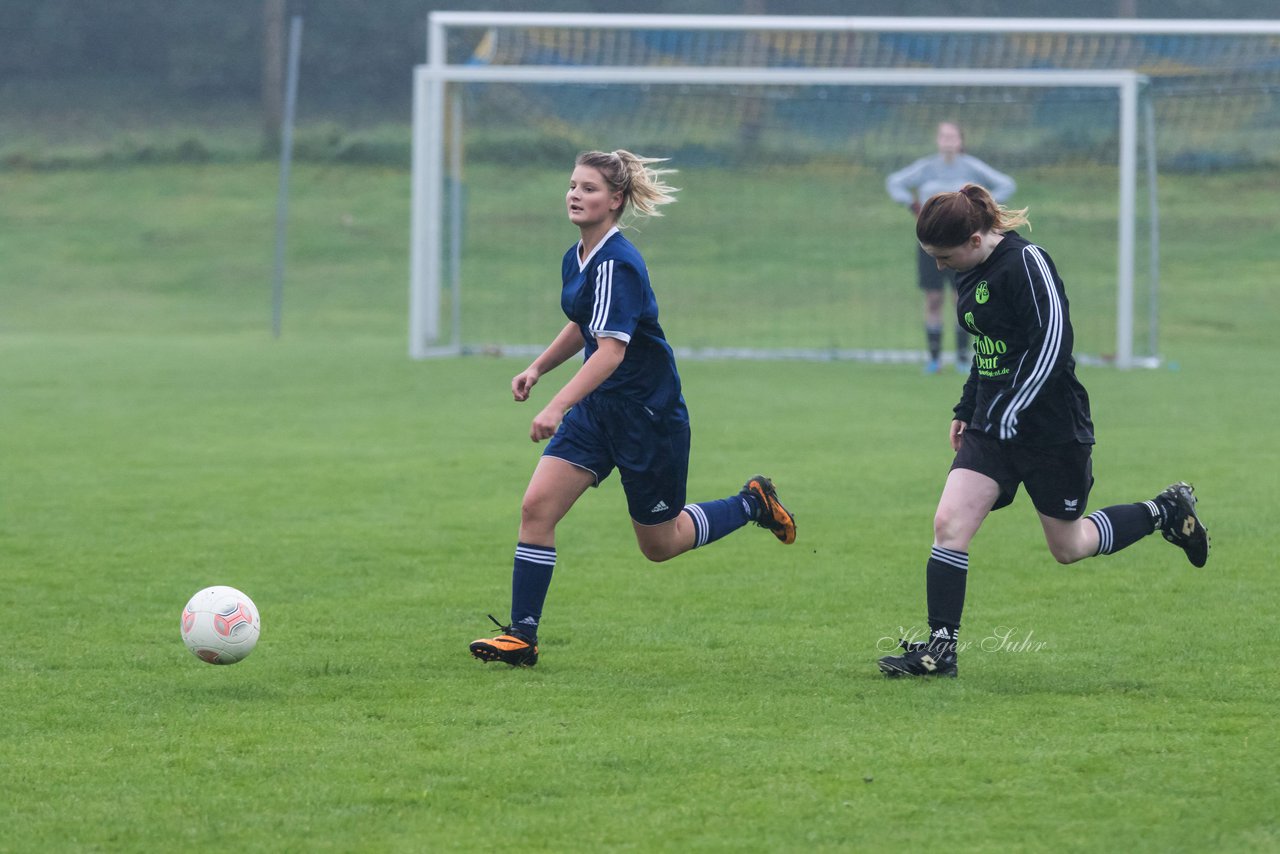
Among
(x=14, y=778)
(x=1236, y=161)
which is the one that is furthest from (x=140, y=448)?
(x=1236, y=161)

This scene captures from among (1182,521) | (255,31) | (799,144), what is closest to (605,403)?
(1182,521)

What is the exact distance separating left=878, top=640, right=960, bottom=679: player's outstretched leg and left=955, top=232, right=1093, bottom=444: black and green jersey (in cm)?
67

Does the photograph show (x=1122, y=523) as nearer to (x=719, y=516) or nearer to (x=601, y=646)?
(x=719, y=516)

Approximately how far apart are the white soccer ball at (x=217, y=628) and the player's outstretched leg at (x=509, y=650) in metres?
0.69

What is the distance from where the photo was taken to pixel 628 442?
5809 mm

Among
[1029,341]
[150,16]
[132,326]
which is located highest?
[150,16]

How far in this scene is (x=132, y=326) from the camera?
22.8m

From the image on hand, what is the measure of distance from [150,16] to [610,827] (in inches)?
1417

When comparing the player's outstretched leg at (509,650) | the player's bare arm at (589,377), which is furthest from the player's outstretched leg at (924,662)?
the player's bare arm at (589,377)

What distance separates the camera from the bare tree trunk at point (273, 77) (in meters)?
34.0

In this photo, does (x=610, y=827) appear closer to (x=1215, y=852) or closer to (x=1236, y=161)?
(x=1215, y=852)

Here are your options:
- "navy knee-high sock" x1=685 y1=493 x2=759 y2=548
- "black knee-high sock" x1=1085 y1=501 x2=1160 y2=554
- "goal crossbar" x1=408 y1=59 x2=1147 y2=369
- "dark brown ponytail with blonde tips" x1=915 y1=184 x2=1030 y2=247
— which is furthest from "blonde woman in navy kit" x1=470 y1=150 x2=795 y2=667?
"goal crossbar" x1=408 y1=59 x2=1147 y2=369

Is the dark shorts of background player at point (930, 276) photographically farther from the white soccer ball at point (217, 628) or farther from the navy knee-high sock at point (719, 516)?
the white soccer ball at point (217, 628)

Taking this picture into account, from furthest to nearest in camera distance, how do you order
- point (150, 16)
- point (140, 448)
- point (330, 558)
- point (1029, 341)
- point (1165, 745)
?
1. point (150, 16)
2. point (140, 448)
3. point (330, 558)
4. point (1029, 341)
5. point (1165, 745)
